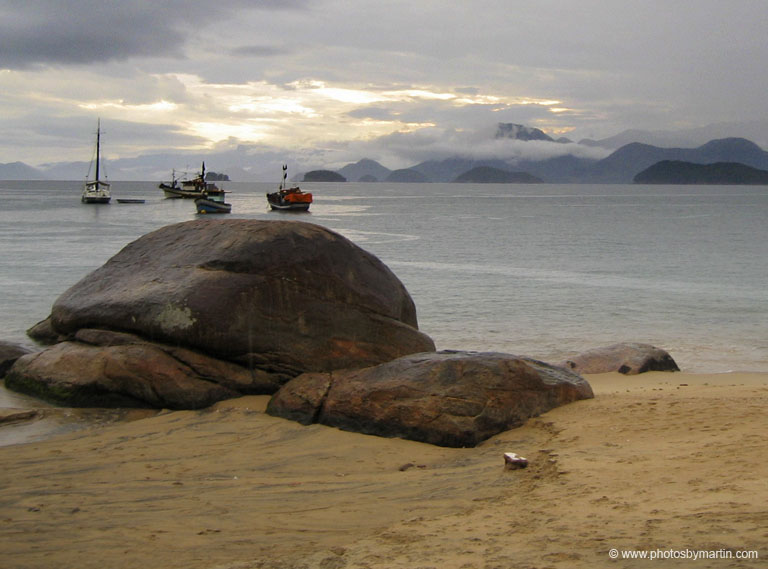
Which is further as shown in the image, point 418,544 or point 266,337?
point 266,337

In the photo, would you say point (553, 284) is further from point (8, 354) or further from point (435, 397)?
point (8, 354)

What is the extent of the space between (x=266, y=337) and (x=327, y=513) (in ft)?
13.6

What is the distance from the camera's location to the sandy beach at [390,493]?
479 cm

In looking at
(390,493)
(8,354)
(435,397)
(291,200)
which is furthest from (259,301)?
(291,200)

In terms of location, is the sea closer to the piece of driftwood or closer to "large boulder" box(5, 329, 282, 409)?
"large boulder" box(5, 329, 282, 409)

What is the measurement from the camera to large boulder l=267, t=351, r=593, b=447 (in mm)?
7977

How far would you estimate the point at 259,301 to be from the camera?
9.75 m

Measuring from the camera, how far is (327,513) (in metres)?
5.87

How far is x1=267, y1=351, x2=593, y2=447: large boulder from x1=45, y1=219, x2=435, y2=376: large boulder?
78 cm

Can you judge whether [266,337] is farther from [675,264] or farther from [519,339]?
[675,264]

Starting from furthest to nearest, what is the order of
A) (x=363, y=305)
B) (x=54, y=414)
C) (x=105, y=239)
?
1. (x=105, y=239)
2. (x=363, y=305)
3. (x=54, y=414)

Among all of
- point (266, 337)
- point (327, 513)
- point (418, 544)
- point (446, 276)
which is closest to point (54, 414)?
point (266, 337)

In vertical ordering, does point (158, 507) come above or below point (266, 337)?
below

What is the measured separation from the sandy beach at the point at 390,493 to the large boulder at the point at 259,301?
118 cm
